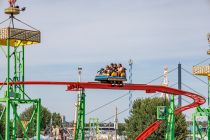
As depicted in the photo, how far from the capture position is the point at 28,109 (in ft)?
457

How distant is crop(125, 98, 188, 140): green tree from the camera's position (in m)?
82.6

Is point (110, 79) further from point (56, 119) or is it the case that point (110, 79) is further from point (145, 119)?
point (56, 119)

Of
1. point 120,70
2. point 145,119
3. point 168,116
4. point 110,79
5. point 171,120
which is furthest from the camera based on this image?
point 145,119

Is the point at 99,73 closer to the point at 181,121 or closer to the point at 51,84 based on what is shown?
the point at 51,84

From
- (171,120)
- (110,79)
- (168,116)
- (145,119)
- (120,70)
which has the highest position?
(120,70)

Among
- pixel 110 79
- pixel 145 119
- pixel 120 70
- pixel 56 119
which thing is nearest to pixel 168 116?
pixel 120 70

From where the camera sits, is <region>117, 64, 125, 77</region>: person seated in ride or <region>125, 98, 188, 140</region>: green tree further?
<region>125, 98, 188, 140</region>: green tree

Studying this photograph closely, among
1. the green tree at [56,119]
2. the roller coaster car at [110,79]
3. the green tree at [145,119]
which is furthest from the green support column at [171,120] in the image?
the green tree at [56,119]

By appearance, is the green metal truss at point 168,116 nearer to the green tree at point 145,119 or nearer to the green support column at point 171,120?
the green support column at point 171,120

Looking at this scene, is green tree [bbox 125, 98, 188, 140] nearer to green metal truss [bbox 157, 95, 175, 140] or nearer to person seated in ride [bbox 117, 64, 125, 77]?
green metal truss [bbox 157, 95, 175, 140]

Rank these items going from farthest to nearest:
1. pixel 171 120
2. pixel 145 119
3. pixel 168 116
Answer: pixel 145 119
pixel 168 116
pixel 171 120

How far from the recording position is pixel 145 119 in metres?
85.1

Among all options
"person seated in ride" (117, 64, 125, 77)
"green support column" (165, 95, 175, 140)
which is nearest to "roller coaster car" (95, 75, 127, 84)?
"person seated in ride" (117, 64, 125, 77)

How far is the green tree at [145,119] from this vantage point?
82562 mm
